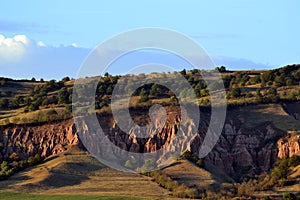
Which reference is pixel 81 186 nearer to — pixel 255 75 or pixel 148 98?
pixel 148 98

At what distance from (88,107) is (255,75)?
113 ft

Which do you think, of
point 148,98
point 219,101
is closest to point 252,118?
point 219,101

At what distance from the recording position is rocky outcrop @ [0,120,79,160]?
108125 mm

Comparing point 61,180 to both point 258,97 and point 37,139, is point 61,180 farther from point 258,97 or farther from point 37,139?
point 258,97

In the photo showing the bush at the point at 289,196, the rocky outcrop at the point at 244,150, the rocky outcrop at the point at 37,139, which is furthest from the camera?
the rocky outcrop at the point at 37,139

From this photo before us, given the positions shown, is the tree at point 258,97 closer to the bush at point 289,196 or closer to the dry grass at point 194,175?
the dry grass at point 194,175

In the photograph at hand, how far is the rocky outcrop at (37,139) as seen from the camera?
108 metres

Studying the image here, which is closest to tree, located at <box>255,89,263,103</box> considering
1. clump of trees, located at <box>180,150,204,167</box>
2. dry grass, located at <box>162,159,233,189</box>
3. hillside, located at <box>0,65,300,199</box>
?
hillside, located at <box>0,65,300,199</box>

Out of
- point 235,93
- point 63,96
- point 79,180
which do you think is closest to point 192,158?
point 79,180

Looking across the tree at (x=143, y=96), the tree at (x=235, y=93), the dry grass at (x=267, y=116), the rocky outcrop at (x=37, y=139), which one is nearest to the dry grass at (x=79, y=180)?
the rocky outcrop at (x=37, y=139)

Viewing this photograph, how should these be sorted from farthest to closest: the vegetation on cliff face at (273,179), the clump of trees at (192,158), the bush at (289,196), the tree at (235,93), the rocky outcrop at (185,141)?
1. the tree at (235,93)
2. the rocky outcrop at (185,141)
3. the clump of trees at (192,158)
4. the vegetation on cliff face at (273,179)
5. the bush at (289,196)

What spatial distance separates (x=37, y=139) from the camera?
111 metres

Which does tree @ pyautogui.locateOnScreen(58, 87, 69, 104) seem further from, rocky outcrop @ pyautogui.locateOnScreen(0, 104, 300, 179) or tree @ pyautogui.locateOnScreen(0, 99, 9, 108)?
rocky outcrop @ pyautogui.locateOnScreen(0, 104, 300, 179)

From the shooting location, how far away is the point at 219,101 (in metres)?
116
